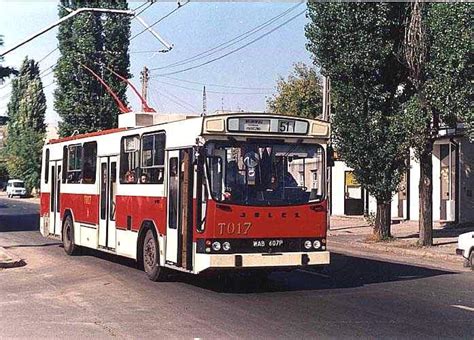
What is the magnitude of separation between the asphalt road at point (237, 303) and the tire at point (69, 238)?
2.06 m

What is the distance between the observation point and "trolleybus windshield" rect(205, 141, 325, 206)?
41.4 ft

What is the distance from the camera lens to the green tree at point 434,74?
792 inches

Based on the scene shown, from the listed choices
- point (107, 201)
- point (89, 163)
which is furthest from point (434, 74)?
point (107, 201)

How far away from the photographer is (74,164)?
19.9 meters

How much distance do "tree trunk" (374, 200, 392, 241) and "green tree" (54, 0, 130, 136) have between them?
24.6 m

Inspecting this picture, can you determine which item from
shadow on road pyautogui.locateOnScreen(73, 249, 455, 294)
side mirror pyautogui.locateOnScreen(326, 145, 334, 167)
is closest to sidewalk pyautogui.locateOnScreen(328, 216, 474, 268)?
shadow on road pyautogui.locateOnScreen(73, 249, 455, 294)

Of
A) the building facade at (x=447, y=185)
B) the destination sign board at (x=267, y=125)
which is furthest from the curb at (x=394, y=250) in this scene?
the destination sign board at (x=267, y=125)

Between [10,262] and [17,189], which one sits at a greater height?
[17,189]

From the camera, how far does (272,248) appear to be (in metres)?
12.9

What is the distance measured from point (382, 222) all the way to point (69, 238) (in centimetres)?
1007

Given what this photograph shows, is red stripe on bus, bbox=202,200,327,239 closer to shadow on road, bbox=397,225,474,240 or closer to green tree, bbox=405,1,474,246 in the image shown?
green tree, bbox=405,1,474,246

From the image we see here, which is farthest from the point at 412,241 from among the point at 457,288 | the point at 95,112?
the point at 95,112

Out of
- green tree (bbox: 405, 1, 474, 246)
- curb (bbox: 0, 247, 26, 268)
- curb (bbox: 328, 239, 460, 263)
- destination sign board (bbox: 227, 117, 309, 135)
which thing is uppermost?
green tree (bbox: 405, 1, 474, 246)

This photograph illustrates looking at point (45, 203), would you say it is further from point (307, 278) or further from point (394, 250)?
point (307, 278)
